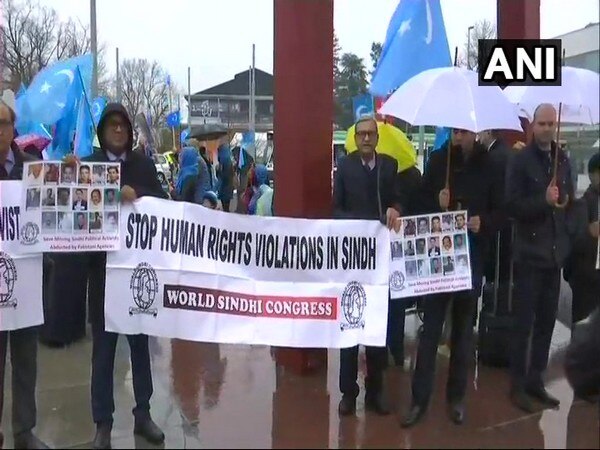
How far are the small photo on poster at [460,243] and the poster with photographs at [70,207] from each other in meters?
2.18

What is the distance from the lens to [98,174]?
4.96 meters

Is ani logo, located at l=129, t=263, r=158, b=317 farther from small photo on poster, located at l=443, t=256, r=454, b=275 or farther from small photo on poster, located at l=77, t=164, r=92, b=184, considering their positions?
small photo on poster, located at l=443, t=256, r=454, b=275

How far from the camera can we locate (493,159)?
530 centimetres

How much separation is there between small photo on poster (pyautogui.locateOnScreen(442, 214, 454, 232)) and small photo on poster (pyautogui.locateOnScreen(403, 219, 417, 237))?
0.63 ft

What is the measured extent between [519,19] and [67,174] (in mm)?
4193

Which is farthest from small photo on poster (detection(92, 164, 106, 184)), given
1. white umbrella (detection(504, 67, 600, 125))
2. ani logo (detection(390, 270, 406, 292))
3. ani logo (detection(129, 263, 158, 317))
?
white umbrella (detection(504, 67, 600, 125))

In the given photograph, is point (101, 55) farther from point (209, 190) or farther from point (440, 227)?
point (440, 227)

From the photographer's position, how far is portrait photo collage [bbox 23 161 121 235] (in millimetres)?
4953

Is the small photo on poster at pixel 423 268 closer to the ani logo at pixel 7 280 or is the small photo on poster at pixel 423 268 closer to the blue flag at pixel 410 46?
the blue flag at pixel 410 46

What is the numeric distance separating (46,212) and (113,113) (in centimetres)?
76

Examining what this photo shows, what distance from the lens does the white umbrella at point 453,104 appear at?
16.1 feet

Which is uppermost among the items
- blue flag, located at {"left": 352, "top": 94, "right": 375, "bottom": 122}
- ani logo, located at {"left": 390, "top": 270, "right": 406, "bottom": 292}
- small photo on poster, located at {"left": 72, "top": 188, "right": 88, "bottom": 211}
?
blue flag, located at {"left": 352, "top": 94, "right": 375, "bottom": 122}

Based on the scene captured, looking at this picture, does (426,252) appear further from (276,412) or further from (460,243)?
(276,412)

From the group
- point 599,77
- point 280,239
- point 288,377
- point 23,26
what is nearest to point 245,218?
point 280,239
